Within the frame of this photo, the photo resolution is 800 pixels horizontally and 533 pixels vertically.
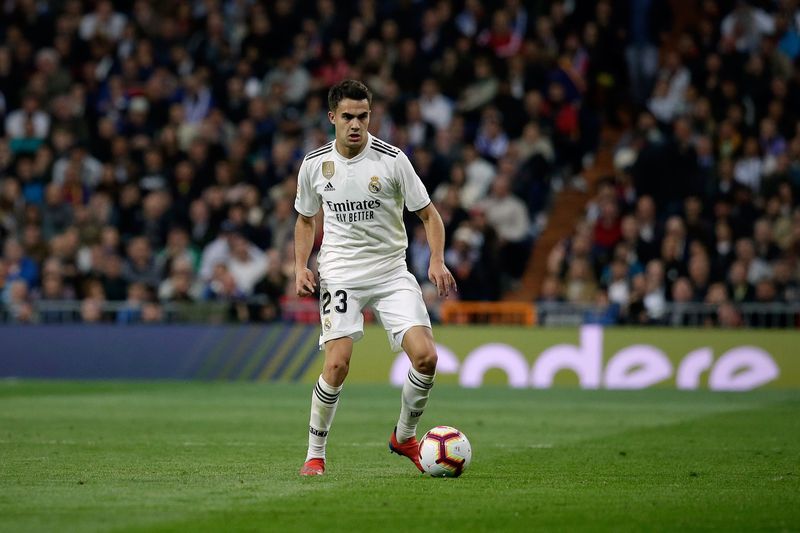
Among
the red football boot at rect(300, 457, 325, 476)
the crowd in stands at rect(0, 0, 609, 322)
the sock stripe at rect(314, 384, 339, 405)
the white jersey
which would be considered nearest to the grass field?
the red football boot at rect(300, 457, 325, 476)

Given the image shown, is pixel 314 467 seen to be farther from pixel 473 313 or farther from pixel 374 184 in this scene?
pixel 473 313

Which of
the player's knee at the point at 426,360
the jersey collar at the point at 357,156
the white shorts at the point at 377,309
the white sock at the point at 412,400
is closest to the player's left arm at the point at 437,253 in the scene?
the white shorts at the point at 377,309

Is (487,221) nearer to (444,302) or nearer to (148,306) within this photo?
(444,302)

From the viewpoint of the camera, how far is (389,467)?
10203mm

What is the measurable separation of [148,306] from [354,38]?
675 centimetres

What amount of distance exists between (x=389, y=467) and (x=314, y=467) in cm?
86

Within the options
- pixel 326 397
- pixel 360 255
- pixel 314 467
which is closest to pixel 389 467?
pixel 314 467

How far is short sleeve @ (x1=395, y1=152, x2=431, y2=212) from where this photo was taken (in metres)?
9.64

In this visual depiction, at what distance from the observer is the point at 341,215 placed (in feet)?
32.0

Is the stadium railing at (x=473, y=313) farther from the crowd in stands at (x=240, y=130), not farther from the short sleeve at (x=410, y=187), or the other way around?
the short sleeve at (x=410, y=187)

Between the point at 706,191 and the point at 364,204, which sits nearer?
the point at 364,204

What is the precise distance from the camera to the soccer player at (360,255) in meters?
9.52

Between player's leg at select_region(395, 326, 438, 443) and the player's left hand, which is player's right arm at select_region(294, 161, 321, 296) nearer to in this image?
player's leg at select_region(395, 326, 438, 443)

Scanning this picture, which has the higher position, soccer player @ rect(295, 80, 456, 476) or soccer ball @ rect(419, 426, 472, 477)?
soccer player @ rect(295, 80, 456, 476)
